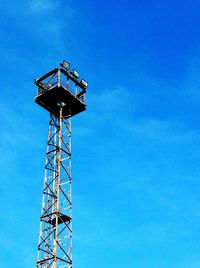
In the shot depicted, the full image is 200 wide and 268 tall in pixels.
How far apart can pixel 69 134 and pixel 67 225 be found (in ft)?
36.1

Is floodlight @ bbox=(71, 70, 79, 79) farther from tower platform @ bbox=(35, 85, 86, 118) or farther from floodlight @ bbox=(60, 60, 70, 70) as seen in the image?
tower platform @ bbox=(35, 85, 86, 118)

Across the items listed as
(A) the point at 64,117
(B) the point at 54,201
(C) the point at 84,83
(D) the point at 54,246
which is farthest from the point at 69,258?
(C) the point at 84,83

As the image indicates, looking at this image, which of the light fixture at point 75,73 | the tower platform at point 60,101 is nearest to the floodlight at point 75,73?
the light fixture at point 75,73

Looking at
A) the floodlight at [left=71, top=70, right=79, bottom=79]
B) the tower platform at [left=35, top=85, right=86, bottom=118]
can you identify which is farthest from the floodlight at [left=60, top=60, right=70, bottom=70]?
the tower platform at [left=35, top=85, right=86, bottom=118]

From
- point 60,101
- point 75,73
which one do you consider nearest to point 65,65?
point 75,73

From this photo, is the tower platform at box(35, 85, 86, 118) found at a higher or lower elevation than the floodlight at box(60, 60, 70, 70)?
lower

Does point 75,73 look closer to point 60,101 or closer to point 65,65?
point 65,65

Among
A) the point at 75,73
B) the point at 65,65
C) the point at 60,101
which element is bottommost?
the point at 60,101

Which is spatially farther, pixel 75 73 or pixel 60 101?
pixel 75 73

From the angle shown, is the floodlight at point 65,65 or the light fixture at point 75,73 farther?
the light fixture at point 75,73

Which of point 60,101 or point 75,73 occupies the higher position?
point 75,73

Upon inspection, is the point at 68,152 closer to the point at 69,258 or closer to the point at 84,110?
the point at 84,110

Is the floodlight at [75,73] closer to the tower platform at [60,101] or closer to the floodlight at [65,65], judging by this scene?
the floodlight at [65,65]

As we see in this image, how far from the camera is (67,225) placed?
55719 mm
